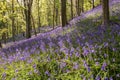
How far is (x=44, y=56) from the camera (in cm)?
753

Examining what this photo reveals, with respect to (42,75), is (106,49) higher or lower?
higher

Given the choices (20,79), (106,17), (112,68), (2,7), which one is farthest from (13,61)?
(2,7)

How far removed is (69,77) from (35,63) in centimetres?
165

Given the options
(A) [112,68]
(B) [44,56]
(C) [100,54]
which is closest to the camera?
(A) [112,68]

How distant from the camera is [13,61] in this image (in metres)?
8.05

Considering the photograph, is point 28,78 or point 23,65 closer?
point 28,78

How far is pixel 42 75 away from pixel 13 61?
193 centimetres

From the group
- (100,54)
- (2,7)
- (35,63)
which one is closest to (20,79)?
(35,63)

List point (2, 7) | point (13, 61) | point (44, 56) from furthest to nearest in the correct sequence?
point (2, 7), point (13, 61), point (44, 56)

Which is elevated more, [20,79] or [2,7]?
[2,7]

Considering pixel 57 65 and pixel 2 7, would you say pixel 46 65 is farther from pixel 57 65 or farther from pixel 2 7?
pixel 2 7

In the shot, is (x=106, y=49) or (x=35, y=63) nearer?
(x=106, y=49)

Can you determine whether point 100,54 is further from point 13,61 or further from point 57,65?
point 13,61

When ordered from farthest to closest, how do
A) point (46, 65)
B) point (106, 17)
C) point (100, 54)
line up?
point (106, 17)
point (46, 65)
point (100, 54)
